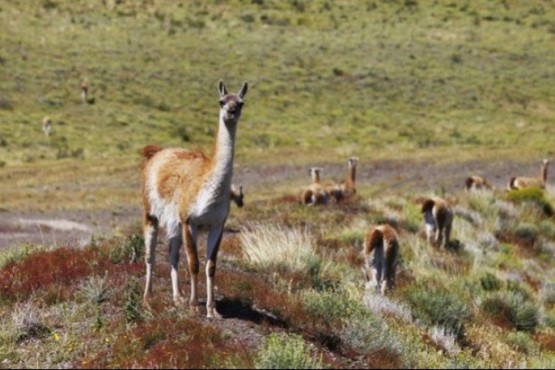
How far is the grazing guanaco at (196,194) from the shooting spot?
987 centimetres

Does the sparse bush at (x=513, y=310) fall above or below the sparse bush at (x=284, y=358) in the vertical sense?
below

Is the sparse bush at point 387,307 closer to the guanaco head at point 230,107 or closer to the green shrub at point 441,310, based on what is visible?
the green shrub at point 441,310

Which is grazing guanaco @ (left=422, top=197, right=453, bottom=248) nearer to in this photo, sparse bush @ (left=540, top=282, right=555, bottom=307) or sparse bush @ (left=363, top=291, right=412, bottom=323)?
sparse bush @ (left=540, top=282, right=555, bottom=307)

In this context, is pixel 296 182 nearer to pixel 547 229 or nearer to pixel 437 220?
pixel 547 229

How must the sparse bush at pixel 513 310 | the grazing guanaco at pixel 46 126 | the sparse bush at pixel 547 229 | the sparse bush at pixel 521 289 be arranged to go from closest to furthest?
the sparse bush at pixel 513 310 → the sparse bush at pixel 521 289 → the sparse bush at pixel 547 229 → the grazing guanaco at pixel 46 126

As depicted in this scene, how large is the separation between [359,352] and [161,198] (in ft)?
9.44

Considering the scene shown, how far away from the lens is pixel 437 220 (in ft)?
69.1

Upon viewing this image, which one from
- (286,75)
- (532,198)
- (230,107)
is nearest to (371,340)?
(230,107)

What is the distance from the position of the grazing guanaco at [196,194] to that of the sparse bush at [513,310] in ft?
24.4

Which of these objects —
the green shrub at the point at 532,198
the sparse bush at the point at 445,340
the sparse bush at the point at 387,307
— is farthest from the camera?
the green shrub at the point at 532,198

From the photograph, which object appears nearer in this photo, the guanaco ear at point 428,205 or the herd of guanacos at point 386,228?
the herd of guanacos at point 386,228

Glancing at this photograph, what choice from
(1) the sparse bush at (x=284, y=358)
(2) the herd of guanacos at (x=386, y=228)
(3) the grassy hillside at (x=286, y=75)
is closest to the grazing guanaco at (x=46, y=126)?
(3) the grassy hillside at (x=286, y=75)

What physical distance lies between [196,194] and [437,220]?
12.0 metres

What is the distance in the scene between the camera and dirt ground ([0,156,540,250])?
23.5m
